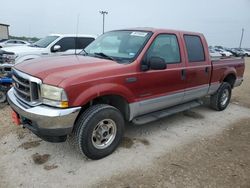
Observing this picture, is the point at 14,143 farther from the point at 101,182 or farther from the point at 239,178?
the point at 239,178

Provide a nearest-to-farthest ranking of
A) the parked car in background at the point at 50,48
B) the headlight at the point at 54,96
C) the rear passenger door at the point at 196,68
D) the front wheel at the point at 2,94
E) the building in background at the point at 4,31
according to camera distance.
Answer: the headlight at the point at 54,96 < the rear passenger door at the point at 196,68 < the front wheel at the point at 2,94 < the parked car in background at the point at 50,48 < the building in background at the point at 4,31

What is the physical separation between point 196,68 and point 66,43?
589 cm

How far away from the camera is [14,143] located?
13.5 feet

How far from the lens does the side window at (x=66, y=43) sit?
9.32 m

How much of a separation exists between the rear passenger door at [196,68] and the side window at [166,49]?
32 centimetres

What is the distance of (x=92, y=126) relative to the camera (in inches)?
135

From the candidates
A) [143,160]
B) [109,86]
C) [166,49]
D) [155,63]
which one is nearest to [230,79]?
[166,49]

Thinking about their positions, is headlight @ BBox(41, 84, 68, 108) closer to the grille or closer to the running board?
the grille

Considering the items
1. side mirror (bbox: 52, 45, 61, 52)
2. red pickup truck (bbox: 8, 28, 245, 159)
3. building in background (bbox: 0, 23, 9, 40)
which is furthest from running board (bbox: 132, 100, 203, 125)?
building in background (bbox: 0, 23, 9, 40)

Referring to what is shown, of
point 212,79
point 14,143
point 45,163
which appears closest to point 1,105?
point 14,143

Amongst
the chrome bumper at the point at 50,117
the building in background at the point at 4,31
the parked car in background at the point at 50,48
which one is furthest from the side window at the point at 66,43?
the building in background at the point at 4,31

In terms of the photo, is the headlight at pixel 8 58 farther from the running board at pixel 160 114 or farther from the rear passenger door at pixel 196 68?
the rear passenger door at pixel 196 68

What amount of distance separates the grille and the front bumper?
0.13 m

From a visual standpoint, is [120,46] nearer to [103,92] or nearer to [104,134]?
[103,92]
